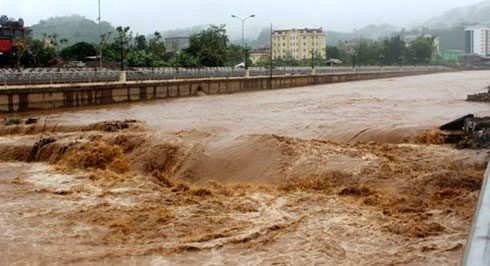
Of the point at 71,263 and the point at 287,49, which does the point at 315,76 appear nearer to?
the point at 71,263

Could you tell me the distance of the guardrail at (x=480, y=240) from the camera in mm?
2586

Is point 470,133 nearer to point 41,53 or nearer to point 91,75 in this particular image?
point 91,75

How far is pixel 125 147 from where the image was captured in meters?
15.8

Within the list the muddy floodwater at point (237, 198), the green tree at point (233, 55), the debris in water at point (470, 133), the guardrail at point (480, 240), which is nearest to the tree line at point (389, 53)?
the green tree at point (233, 55)

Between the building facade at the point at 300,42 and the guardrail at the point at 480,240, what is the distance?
161 meters

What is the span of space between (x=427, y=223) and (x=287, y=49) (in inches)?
6472

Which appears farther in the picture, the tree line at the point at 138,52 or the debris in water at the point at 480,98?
the tree line at the point at 138,52

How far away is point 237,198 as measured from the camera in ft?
36.3

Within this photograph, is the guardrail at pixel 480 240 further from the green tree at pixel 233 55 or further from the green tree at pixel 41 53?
the green tree at pixel 233 55

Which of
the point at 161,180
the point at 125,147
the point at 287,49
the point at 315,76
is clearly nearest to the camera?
the point at 161,180

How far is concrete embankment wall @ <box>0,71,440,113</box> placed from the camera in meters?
31.1

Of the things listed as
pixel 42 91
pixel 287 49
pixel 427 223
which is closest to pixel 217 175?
pixel 427 223

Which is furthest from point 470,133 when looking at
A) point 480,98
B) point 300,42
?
point 300,42

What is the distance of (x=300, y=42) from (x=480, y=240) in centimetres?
16783
